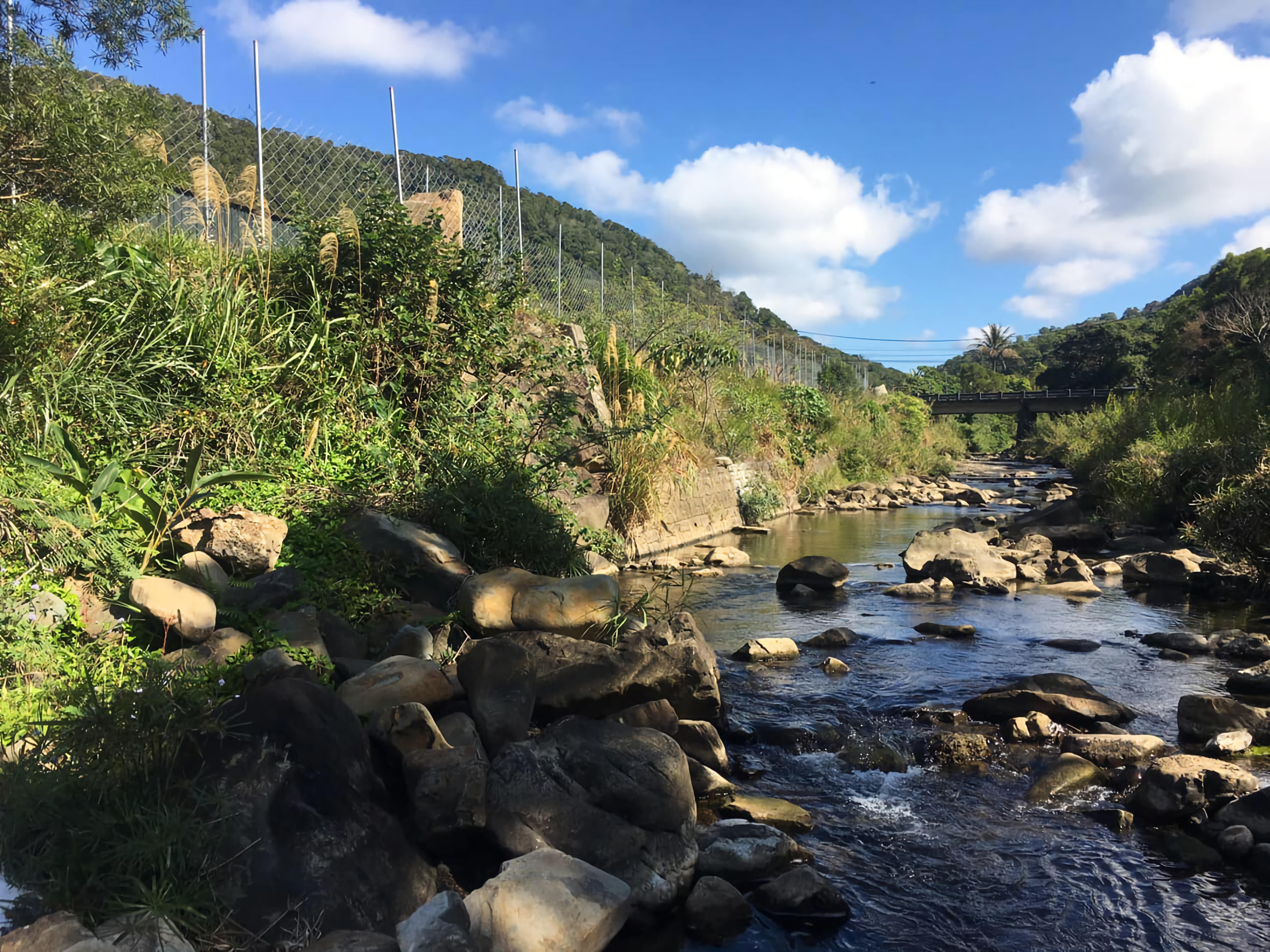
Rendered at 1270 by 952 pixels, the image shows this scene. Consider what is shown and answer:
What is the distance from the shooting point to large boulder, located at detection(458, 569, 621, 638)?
5598 millimetres

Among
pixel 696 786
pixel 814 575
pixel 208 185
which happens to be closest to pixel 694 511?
pixel 814 575

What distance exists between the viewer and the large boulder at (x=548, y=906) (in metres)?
3.02

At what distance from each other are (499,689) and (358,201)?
6902 mm

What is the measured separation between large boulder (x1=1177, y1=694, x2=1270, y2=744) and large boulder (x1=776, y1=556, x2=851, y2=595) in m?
5.24

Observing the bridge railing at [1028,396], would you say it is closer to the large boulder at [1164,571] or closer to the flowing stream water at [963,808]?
the large boulder at [1164,571]

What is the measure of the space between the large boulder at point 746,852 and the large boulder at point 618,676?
108cm

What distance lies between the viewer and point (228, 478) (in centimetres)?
529

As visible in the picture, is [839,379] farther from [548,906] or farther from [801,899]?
[548,906]

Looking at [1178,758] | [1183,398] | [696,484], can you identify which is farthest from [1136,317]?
[1178,758]

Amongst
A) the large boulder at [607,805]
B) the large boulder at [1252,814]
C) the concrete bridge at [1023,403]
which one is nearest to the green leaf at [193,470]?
the large boulder at [607,805]

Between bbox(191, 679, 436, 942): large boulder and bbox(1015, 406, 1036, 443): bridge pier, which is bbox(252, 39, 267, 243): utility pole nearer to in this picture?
bbox(191, 679, 436, 942): large boulder

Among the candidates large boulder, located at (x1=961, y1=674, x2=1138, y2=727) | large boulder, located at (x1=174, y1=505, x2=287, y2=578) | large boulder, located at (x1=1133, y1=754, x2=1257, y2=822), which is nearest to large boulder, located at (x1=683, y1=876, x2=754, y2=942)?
large boulder, located at (x1=1133, y1=754, x2=1257, y2=822)

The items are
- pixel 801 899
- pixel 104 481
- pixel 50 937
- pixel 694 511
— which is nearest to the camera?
pixel 50 937

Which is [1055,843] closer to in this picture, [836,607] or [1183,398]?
[836,607]
